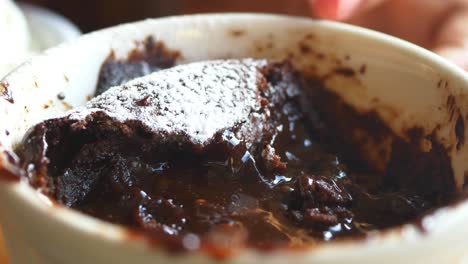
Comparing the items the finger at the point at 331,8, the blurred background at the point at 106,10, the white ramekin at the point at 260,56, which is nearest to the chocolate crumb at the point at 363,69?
the white ramekin at the point at 260,56

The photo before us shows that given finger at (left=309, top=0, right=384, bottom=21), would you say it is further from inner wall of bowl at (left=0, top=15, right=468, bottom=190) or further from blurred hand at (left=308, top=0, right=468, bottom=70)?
blurred hand at (left=308, top=0, right=468, bottom=70)

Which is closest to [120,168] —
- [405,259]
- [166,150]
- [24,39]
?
[166,150]

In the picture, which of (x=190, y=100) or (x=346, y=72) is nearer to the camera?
(x=190, y=100)

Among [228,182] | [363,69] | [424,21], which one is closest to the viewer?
[228,182]

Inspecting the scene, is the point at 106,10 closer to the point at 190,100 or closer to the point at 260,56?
the point at 260,56

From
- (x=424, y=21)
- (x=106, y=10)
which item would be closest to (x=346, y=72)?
(x=424, y=21)

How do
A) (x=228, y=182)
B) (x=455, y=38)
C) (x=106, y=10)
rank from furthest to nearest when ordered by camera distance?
(x=106, y=10), (x=455, y=38), (x=228, y=182)

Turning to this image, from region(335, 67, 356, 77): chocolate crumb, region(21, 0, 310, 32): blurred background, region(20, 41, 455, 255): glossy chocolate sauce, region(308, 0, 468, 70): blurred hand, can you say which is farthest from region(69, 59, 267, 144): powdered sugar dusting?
region(21, 0, 310, 32): blurred background

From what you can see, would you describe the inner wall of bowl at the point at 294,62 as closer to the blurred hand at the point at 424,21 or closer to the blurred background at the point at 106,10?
the blurred hand at the point at 424,21
